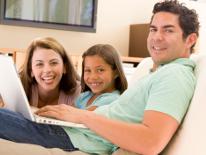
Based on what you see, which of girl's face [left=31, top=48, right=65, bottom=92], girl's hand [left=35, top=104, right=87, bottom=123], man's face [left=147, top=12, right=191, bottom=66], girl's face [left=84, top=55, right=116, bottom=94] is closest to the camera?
girl's hand [left=35, top=104, right=87, bottom=123]

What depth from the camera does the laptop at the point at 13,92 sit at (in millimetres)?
1344

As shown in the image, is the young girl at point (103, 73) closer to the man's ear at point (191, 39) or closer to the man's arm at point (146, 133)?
the man's ear at point (191, 39)

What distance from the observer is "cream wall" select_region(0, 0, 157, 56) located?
369 cm

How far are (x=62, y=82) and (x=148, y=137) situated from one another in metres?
1.04

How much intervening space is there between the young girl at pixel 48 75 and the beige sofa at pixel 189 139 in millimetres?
784

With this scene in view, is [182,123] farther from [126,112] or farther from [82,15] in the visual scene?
[82,15]

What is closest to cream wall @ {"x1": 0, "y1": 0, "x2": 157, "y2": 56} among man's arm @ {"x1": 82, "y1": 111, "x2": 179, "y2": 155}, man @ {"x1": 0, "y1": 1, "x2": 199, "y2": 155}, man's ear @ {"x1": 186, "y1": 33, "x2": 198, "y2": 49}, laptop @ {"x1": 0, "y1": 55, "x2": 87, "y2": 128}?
laptop @ {"x1": 0, "y1": 55, "x2": 87, "y2": 128}

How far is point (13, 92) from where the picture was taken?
146 centimetres

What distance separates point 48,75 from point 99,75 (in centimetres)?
30

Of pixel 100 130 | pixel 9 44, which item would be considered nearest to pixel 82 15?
pixel 9 44

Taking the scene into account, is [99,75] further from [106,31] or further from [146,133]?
[106,31]

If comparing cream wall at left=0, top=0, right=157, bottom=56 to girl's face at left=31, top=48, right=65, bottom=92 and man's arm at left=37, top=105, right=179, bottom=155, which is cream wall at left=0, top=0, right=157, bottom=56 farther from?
man's arm at left=37, top=105, right=179, bottom=155

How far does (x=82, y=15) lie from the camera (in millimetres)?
3854

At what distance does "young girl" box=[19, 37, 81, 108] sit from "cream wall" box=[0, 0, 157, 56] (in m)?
1.65
